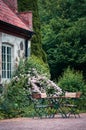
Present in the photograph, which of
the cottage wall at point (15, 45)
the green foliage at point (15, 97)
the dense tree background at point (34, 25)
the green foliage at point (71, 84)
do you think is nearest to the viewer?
the green foliage at point (15, 97)

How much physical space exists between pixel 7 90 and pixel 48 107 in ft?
5.94

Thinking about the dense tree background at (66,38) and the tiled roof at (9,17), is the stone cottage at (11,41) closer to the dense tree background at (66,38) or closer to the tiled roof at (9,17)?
the tiled roof at (9,17)

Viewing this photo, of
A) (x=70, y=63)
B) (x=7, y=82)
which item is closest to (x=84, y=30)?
(x=70, y=63)

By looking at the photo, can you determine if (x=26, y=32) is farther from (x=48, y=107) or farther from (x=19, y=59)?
(x=48, y=107)

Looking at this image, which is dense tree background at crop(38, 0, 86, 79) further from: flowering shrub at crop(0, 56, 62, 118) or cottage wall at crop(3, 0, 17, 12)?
flowering shrub at crop(0, 56, 62, 118)

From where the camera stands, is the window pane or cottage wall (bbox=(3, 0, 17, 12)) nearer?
the window pane

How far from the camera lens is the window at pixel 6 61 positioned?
18.8 metres

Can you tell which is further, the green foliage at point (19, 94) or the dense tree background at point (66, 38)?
the dense tree background at point (66, 38)

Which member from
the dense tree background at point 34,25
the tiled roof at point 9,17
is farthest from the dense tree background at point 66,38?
the tiled roof at point 9,17

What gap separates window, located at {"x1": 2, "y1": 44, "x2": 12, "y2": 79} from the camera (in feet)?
61.5

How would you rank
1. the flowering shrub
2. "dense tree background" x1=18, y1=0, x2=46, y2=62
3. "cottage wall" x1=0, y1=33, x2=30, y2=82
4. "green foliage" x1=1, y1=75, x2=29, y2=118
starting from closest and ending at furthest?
"green foliage" x1=1, y1=75, x2=29, y2=118 < the flowering shrub < "cottage wall" x1=0, y1=33, x2=30, y2=82 < "dense tree background" x1=18, y1=0, x2=46, y2=62

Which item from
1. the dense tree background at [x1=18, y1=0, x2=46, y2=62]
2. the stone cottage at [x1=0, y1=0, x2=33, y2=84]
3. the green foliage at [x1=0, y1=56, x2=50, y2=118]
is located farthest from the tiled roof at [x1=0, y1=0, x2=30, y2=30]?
the dense tree background at [x1=18, y1=0, x2=46, y2=62]

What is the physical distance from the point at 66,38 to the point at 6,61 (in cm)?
1651

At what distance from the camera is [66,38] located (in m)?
34.9
